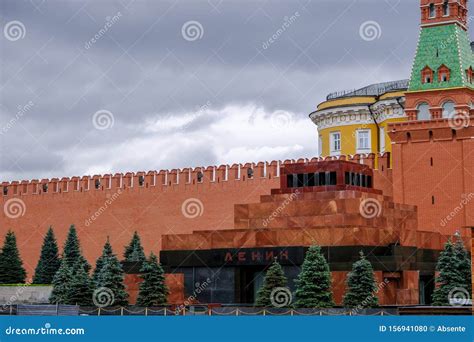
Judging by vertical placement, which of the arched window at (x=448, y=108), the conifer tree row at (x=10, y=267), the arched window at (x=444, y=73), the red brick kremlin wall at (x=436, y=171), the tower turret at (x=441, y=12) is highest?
the tower turret at (x=441, y=12)

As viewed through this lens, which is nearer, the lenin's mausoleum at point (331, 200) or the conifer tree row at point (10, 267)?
the lenin's mausoleum at point (331, 200)

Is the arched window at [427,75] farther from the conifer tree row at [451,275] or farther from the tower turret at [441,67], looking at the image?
the conifer tree row at [451,275]

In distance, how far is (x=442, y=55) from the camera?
94.4 ft

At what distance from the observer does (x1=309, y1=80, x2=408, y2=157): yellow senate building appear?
3628cm

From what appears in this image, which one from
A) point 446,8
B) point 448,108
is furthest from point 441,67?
point 446,8

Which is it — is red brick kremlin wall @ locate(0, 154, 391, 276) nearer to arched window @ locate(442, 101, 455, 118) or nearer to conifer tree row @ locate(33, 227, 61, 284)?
conifer tree row @ locate(33, 227, 61, 284)

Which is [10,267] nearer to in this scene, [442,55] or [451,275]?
[442,55]

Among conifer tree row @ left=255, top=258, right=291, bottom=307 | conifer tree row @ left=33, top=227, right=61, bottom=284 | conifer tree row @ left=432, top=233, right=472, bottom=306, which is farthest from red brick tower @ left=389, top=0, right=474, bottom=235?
conifer tree row @ left=33, top=227, right=61, bottom=284

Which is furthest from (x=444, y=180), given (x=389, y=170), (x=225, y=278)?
(x=225, y=278)

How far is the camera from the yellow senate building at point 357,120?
36281mm

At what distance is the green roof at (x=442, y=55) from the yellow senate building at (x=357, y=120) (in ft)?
21.8

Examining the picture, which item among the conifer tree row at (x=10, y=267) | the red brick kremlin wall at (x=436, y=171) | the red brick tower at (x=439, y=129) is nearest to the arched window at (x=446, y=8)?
the red brick tower at (x=439, y=129)

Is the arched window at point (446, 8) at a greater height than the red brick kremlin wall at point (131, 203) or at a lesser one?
greater

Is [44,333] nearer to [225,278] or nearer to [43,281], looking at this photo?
[225,278]
